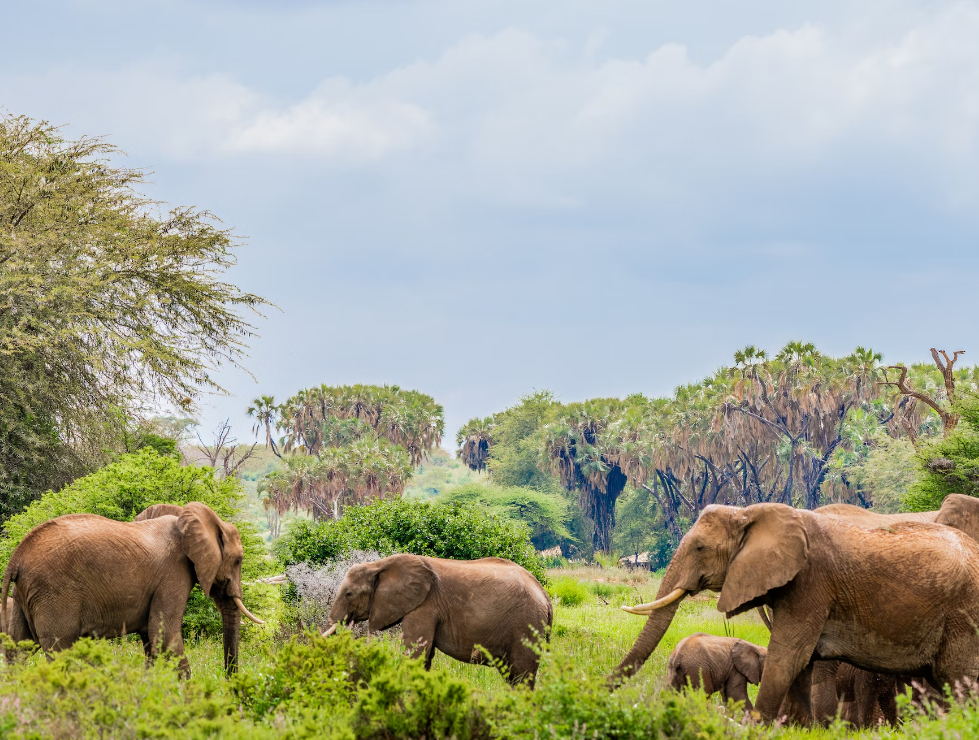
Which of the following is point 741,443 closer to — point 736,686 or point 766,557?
point 736,686

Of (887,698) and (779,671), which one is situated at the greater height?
(779,671)

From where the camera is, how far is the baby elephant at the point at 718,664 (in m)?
10.3

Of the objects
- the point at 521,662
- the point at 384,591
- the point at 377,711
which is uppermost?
the point at 384,591

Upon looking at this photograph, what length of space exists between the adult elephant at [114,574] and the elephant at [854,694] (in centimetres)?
562

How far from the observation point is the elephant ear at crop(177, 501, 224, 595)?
8891 mm

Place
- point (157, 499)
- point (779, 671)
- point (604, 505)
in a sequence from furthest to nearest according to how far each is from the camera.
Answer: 1. point (604, 505)
2. point (157, 499)
3. point (779, 671)

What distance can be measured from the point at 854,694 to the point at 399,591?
4694 mm

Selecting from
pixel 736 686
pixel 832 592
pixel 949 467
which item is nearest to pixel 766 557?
pixel 832 592

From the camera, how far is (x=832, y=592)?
7551 mm

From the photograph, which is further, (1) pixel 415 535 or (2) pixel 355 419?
(2) pixel 355 419

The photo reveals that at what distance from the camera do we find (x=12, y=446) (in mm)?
22109

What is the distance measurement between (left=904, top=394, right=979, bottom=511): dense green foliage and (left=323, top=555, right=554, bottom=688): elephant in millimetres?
15692

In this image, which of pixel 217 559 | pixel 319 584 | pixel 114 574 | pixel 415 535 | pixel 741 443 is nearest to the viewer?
pixel 114 574

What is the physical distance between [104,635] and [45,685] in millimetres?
2704
